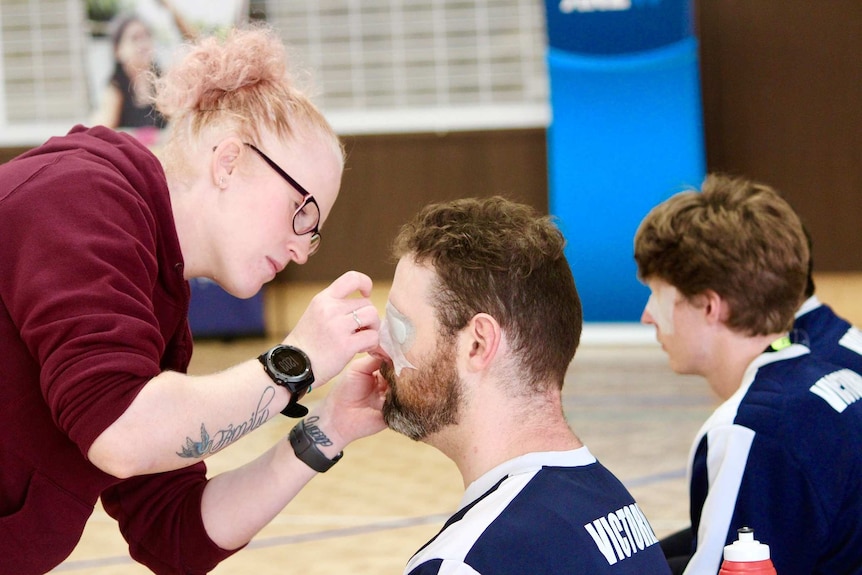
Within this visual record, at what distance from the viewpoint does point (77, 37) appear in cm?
994

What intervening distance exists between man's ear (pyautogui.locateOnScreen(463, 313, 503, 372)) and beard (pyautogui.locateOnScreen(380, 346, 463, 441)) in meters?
0.04

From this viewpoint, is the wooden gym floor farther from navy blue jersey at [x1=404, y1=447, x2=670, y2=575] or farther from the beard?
navy blue jersey at [x1=404, y1=447, x2=670, y2=575]

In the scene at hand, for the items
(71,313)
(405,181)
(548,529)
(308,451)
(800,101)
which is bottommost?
(405,181)

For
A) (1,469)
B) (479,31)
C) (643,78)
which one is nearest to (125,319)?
(1,469)

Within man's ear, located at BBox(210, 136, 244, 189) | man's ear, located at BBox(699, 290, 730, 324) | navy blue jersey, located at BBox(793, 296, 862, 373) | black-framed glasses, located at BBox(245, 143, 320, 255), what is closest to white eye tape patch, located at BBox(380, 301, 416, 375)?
black-framed glasses, located at BBox(245, 143, 320, 255)

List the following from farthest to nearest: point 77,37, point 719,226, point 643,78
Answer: point 77,37
point 643,78
point 719,226

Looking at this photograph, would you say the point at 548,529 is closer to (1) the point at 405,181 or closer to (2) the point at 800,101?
(2) the point at 800,101

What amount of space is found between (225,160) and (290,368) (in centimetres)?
43

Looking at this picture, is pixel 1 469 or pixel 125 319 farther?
pixel 1 469

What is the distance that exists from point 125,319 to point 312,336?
0.33m

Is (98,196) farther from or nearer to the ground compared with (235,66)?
nearer to the ground

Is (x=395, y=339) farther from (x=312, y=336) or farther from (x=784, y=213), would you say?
(x=784, y=213)

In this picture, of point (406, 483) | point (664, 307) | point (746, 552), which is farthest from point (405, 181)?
point (746, 552)

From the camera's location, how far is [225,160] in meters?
1.95
